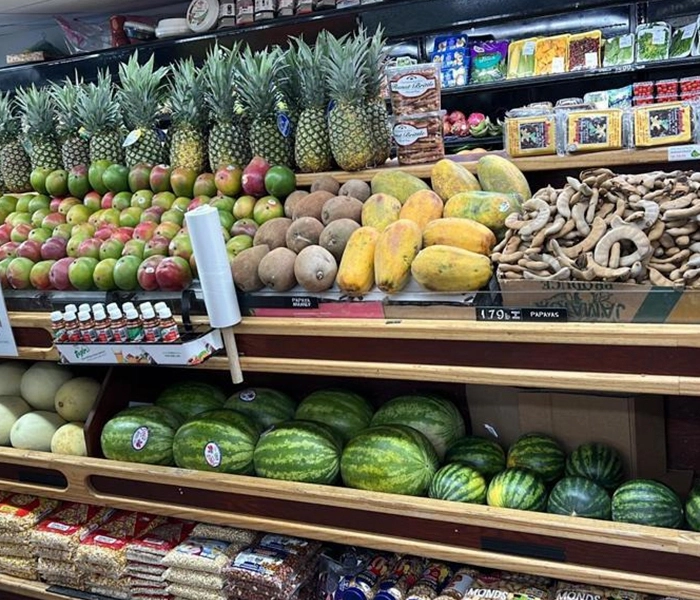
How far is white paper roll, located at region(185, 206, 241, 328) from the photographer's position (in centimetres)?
175

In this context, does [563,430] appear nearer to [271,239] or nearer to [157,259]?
[271,239]

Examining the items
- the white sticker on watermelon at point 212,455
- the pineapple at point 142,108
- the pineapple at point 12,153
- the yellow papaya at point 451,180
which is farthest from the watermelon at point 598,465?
the pineapple at point 12,153

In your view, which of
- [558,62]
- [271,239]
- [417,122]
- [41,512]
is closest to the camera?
[271,239]

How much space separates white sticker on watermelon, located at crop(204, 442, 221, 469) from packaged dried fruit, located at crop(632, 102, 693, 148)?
4.75 ft

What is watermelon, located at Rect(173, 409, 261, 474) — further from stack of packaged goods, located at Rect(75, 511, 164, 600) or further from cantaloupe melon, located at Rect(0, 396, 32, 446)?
cantaloupe melon, located at Rect(0, 396, 32, 446)

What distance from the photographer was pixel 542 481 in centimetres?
173

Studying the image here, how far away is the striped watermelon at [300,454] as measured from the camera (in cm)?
189

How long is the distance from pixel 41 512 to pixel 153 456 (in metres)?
0.62

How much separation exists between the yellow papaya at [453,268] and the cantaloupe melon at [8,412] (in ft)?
5.45

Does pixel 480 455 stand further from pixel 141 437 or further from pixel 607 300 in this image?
pixel 141 437

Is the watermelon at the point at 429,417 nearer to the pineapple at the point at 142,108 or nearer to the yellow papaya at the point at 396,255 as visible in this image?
the yellow papaya at the point at 396,255

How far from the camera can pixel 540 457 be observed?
5.82 ft

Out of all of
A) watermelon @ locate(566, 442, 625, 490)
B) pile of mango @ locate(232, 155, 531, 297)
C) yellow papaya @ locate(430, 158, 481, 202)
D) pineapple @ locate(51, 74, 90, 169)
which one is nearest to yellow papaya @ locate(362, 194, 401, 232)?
pile of mango @ locate(232, 155, 531, 297)

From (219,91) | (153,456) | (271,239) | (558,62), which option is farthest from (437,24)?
(153,456)
